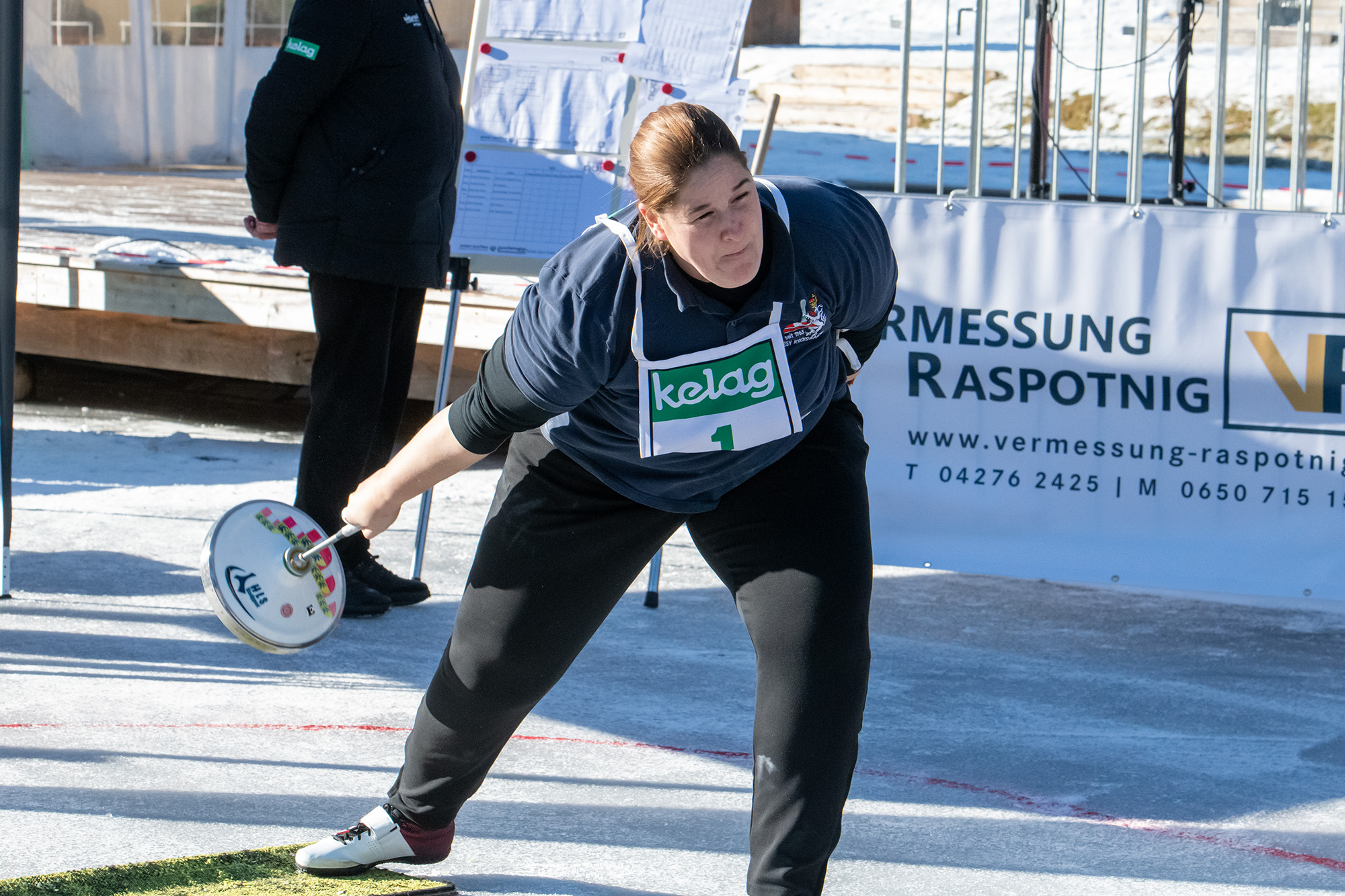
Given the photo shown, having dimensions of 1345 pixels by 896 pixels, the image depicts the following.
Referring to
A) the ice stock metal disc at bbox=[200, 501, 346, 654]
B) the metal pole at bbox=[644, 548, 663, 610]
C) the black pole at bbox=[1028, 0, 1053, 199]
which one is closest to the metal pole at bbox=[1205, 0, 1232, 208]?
the black pole at bbox=[1028, 0, 1053, 199]

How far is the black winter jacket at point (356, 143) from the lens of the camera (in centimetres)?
381

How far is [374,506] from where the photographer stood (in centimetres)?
236

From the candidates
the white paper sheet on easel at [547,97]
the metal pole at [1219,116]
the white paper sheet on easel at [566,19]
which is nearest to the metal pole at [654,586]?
the white paper sheet on easel at [547,97]

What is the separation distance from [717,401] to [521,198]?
2447 millimetres

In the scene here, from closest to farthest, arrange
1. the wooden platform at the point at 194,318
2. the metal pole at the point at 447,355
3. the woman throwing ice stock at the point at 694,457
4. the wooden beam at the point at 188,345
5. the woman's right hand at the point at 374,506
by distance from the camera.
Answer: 1. the woman throwing ice stock at the point at 694,457
2. the woman's right hand at the point at 374,506
3. the metal pole at the point at 447,355
4. the wooden platform at the point at 194,318
5. the wooden beam at the point at 188,345

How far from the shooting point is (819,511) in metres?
2.33

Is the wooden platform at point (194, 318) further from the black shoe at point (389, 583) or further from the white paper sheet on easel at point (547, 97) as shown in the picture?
the black shoe at point (389, 583)

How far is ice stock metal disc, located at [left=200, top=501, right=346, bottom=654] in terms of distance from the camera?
276 cm

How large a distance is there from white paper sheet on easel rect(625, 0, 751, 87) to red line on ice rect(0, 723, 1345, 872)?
79.7 inches

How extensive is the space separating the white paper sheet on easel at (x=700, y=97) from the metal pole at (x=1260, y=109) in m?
1.49

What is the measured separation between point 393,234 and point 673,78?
1023mm

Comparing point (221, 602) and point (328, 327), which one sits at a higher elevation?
point (328, 327)

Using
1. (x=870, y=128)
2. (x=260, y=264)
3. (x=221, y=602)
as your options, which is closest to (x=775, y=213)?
(x=221, y=602)

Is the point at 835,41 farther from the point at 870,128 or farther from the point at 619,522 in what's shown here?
the point at 619,522
